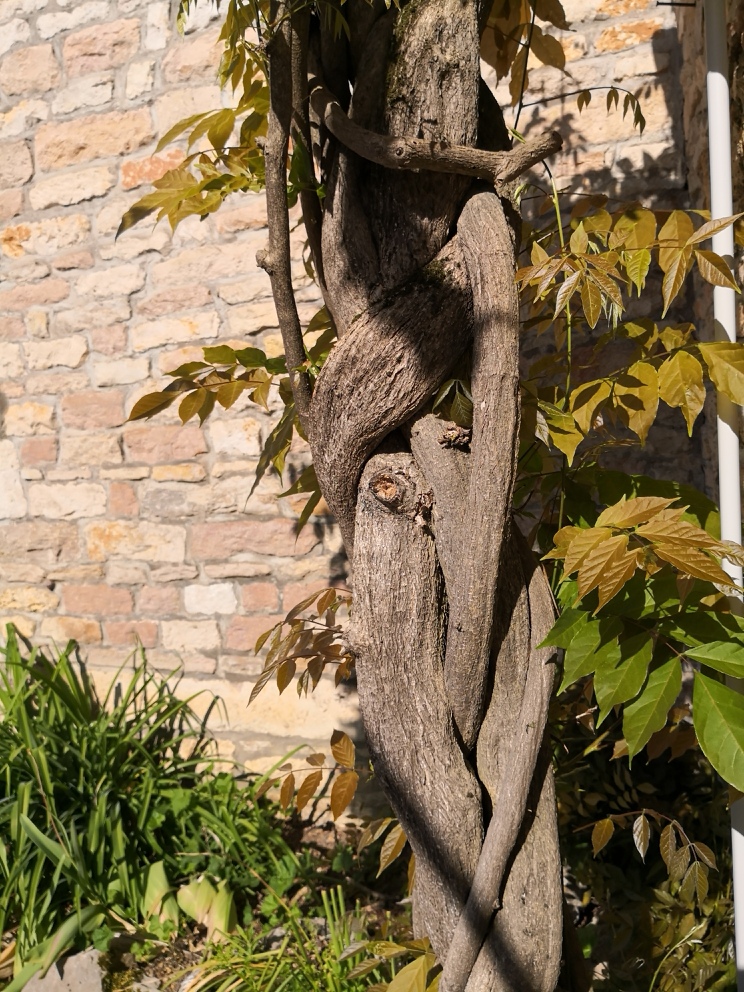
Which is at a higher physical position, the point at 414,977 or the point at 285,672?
the point at 285,672

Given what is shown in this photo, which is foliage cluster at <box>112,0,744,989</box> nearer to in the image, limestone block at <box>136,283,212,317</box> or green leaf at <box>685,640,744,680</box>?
green leaf at <box>685,640,744,680</box>

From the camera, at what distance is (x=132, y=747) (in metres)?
2.94

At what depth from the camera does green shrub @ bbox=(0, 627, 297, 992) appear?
2.40 m

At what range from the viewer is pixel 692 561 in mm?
1038

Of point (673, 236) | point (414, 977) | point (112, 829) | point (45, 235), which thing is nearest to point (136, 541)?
point (112, 829)

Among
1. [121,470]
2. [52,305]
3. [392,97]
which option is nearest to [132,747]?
[121,470]

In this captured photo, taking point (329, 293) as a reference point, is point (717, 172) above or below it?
above

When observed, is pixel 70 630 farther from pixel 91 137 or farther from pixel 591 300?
pixel 591 300

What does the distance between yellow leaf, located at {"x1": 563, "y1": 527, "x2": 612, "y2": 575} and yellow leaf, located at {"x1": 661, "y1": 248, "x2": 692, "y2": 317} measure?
0.40m

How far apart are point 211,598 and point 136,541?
0.41 m

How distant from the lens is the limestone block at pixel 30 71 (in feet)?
10.0

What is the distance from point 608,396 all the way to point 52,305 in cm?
255

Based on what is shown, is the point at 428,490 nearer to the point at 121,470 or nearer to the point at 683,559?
the point at 683,559

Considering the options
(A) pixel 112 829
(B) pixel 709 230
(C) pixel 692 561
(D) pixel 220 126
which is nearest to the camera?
(C) pixel 692 561
